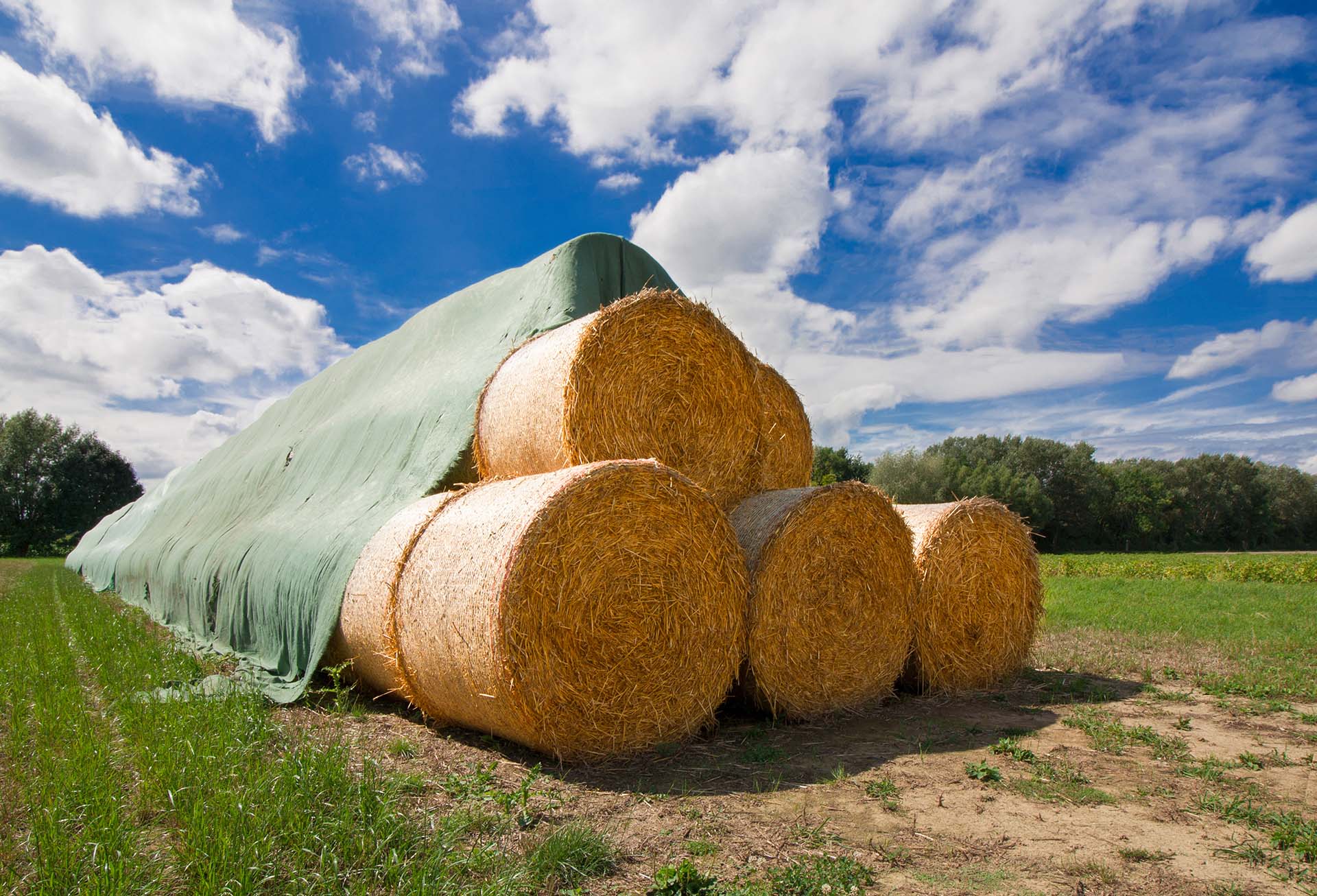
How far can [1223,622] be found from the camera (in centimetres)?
1041

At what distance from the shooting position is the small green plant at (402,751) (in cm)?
448

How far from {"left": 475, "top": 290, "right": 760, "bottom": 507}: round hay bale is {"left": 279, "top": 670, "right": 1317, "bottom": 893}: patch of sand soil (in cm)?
191

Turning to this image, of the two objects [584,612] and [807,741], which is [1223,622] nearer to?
[807,741]

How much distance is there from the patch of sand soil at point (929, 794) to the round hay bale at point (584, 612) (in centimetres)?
27

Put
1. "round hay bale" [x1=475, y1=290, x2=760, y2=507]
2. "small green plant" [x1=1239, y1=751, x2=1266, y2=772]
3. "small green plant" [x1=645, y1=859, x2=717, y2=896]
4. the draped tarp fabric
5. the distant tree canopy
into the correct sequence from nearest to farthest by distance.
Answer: "small green plant" [x1=645, y1=859, x2=717, y2=896]
"small green plant" [x1=1239, y1=751, x2=1266, y2=772]
"round hay bale" [x1=475, y1=290, x2=760, y2=507]
the draped tarp fabric
the distant tree canopy

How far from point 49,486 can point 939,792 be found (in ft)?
201

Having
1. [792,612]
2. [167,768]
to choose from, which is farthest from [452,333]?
[167,768]

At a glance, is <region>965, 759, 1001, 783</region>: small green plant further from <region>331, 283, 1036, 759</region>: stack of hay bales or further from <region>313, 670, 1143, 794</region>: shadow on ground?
<region>331, 283, 1036, 759</region>: stack of hay bales

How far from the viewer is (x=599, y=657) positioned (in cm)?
444

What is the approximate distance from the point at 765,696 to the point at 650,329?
2615 millimetres

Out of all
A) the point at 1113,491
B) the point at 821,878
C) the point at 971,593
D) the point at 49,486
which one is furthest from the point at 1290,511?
the point at 49,486

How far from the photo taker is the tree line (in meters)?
52.2

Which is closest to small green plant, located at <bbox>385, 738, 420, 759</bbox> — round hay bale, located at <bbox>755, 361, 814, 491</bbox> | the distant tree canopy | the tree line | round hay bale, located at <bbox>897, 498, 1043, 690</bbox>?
round hay bale, located at <bbox>755, 361, 814, 491</bbox>

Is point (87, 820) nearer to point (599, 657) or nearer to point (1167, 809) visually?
point (599, 657)
